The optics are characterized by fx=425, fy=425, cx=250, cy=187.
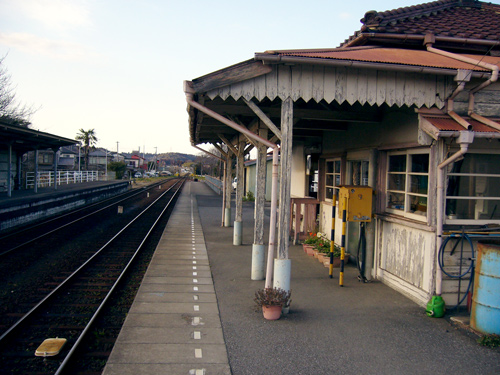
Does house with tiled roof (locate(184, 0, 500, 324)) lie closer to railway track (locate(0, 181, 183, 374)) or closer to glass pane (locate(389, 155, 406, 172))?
glass pane (locate(389, 155, 406, 172))

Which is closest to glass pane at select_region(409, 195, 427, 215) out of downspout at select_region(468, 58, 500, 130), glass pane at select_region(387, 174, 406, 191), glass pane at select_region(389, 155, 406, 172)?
glass pane at select_region(387, 174, 406, 191)

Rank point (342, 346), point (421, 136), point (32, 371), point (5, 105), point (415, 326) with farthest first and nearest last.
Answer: point (5, 105), point (421, 136), point (415, 326), point (342, 346), point (32, 371)

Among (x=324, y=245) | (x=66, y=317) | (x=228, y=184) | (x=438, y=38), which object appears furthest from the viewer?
(x=228, y=184)

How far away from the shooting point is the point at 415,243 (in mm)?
6293

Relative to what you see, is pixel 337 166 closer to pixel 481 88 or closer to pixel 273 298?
pixel 481 88

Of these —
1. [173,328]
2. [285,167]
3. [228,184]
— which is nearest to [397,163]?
[285,167]

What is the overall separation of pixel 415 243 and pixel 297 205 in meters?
4.74

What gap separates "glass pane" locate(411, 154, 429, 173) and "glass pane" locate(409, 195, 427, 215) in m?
0.43

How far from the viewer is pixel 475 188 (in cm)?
614

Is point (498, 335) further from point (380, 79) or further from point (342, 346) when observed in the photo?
point (380, 79)

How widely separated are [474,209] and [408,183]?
1.01 meters

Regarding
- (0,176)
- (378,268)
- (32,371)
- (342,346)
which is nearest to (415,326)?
(342,346)

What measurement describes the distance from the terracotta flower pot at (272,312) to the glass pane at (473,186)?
2.96 metres

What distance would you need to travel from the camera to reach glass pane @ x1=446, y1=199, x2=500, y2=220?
6.11 meters
